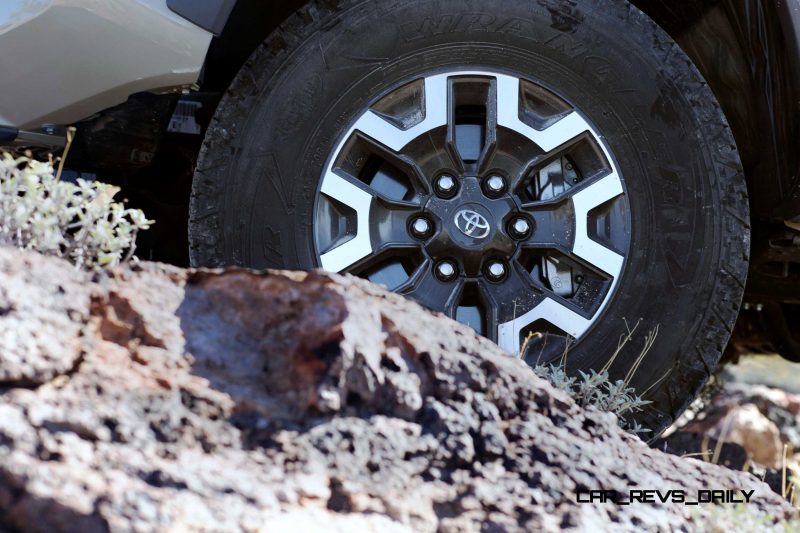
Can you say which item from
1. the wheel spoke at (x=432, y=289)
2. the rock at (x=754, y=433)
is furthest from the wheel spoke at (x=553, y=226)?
the rock at (x=754, y=433)

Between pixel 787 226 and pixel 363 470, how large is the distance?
2163mm

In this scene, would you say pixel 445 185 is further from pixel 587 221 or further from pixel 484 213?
pixel 587 221

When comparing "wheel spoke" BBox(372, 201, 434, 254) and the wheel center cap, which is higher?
the wheel center cap

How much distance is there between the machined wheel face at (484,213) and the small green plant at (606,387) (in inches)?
4.8

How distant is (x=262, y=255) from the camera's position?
2.85 metres

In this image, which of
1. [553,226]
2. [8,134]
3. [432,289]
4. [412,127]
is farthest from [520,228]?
[8,134]

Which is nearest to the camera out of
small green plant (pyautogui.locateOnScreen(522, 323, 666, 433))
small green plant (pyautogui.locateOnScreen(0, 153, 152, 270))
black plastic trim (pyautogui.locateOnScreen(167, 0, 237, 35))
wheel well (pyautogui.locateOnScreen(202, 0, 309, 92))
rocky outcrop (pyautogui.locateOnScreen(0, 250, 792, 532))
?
rocky outcrop (pyautogui.locateOnScreen(0, 250, 792, 532))


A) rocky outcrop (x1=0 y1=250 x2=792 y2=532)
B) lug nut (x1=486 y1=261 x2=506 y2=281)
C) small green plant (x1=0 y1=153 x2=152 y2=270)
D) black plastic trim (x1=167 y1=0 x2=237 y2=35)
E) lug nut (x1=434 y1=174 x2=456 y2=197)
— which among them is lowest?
rocky outcrop (x1=0 y1=250 x2=792 y2=532)

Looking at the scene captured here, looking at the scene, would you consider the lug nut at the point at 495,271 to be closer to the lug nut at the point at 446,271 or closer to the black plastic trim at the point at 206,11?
the lug nut at the point at 446,271

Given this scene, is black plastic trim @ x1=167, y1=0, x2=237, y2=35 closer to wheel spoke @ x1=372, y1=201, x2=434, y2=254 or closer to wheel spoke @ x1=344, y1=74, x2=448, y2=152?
wheel spoke @ x1=344, y1=74, x2=448, y2=152

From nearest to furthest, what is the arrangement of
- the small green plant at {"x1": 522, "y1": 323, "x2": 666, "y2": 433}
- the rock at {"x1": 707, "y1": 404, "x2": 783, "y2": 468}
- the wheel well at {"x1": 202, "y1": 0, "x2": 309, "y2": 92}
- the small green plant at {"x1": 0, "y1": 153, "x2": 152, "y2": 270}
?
the small green plant at {"x1": 0, "y1": 153, "x2": 152, "y2": 270} → the small green plant at {"x1": 522, "y1": 323, "x2": 666, "y2": 433} → the wheel well at {"x1": 202, "y1": 0, "x2": 309, "y2": 92} → the rock at {"x1": 707, "y1": 404, "x2": 783, "y2": 468}

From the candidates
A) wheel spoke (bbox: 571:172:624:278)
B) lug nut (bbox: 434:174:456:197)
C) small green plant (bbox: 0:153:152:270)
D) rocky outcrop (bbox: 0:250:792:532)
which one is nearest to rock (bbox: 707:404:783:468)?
wheel spoke (bbox: 571:172:624:278)

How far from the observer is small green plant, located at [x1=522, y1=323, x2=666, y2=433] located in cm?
249

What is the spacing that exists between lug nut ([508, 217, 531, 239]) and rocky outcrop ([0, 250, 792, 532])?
92 centimetres
